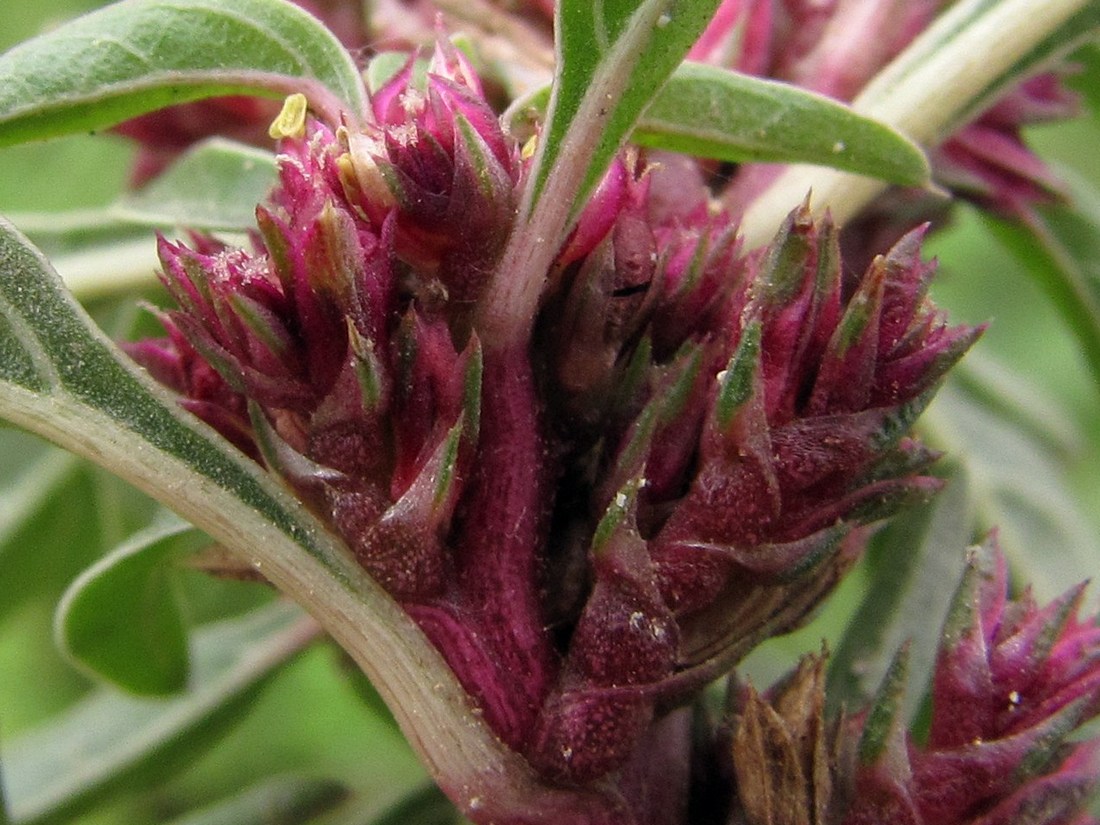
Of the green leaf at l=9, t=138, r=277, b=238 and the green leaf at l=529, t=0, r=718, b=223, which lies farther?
the green leaf at l=9, t=138, r=277, b=238

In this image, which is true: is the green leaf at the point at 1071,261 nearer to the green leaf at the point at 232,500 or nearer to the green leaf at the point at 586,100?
the green leaf at the point at 586,100

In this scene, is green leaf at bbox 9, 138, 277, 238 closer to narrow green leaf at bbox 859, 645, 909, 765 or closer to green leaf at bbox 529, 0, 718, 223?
green leaf at bbox 529, 0, 718, 223

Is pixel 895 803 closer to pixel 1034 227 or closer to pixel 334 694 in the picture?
pixel 1034 227

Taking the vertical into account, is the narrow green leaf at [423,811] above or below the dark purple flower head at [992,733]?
below

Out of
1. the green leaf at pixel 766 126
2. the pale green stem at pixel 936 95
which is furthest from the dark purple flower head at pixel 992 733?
the pale green stem at pixel 936 95

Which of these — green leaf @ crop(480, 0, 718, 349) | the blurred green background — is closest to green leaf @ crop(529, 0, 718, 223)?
green leaf @ crop(480, 0, 718, 349)
